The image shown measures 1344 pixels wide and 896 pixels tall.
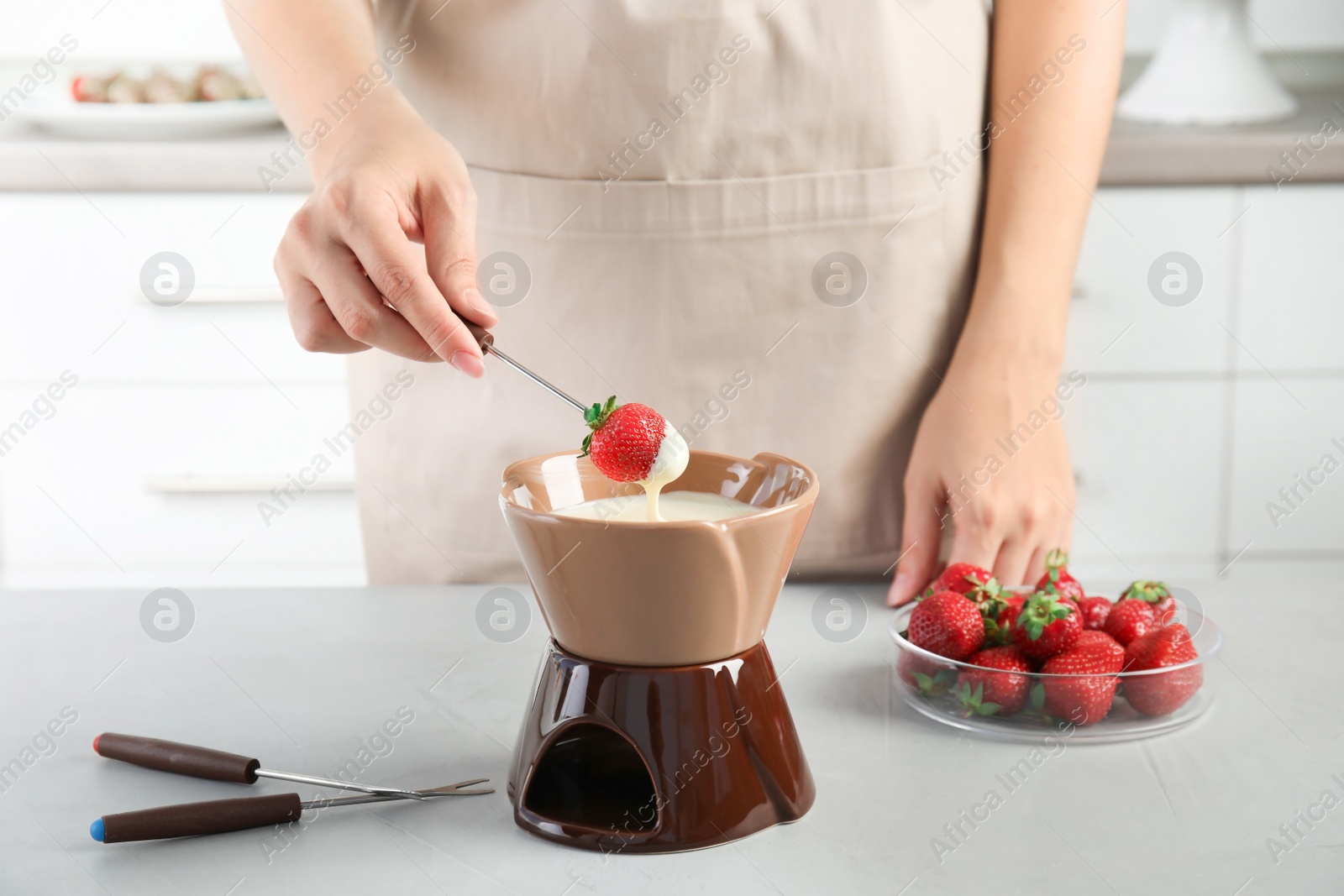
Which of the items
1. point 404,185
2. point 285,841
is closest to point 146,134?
point 404,185

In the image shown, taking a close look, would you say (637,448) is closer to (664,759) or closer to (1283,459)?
(664,759)

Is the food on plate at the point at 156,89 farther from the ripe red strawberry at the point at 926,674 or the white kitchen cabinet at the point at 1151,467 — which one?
the ripe red strawberry at the point at 926,674

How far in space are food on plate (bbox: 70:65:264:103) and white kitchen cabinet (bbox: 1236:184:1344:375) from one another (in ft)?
4.86

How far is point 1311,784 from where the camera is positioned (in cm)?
60

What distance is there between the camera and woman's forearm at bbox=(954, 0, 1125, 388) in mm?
952

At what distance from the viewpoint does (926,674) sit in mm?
669

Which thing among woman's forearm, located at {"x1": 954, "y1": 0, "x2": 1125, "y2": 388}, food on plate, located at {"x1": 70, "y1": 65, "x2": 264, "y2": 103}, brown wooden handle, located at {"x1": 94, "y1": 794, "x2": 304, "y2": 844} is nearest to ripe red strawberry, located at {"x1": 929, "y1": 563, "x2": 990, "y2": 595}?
woman's forearm, located at {"x1": 954, "y1": 0, "x2": 1125, "y2": 388}

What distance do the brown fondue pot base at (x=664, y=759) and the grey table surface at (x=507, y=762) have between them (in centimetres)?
1

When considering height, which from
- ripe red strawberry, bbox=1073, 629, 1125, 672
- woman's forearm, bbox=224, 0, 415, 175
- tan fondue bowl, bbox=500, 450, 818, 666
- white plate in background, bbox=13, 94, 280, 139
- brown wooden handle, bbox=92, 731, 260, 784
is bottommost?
brown wooden handle, bbox=92, 731, 260, 784

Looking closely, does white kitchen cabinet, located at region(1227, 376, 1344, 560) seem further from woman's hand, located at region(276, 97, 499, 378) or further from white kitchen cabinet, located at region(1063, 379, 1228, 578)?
woman's hand, located at region(276, 97, 499, 378)

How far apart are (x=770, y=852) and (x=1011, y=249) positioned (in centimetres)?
59

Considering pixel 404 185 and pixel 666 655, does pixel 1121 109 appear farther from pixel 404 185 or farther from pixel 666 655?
pixel 666 655

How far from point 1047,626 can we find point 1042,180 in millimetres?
446

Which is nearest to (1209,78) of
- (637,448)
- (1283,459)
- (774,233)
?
(1283,459)
